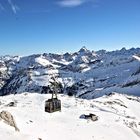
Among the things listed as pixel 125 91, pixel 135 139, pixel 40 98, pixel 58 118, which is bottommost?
pixel 135 139

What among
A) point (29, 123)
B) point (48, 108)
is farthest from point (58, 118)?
point (29, 123)

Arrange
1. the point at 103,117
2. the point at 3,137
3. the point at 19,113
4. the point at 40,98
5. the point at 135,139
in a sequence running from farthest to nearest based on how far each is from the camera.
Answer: the point at 40,98, the point at 103,117, the point at 19,113, the point at 135,139, the point at 3,137

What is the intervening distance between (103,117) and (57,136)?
17.5m

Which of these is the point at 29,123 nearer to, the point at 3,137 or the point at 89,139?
the point at 89,139

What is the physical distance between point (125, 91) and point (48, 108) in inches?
5868

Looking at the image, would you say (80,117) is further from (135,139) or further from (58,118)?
(135,139)

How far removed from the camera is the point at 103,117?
2103 inches

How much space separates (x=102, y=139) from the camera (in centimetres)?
3906

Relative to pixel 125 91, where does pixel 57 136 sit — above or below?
below

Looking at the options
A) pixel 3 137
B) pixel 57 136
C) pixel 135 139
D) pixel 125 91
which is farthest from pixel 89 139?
pixel 125 91

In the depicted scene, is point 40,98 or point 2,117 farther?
point 40,98

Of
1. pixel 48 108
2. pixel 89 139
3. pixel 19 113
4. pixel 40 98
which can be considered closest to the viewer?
pixel 89 139

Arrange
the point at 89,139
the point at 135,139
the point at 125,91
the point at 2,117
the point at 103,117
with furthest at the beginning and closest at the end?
the point at 125,91 → the point at 103,117 → the point at 135,139 → the point at 89,139 → the point at 2,117

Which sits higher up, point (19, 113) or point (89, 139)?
point (19, 113)
